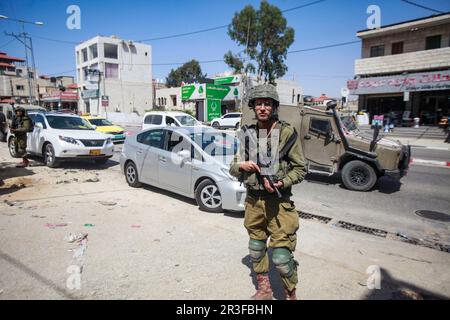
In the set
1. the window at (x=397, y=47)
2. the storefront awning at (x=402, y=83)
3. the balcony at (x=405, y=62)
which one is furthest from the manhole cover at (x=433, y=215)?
the window at (x=397, y=47)

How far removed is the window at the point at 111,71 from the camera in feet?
170

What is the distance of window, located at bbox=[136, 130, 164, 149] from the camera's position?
20.8 feet

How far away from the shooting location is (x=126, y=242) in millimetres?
3992

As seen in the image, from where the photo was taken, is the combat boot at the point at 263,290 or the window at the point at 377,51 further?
the window at the point at 377,51

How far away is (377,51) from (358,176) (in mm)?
23650

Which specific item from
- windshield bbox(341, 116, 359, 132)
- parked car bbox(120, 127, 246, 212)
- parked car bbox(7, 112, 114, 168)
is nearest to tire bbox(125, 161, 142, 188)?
parked car bbox(120, 127, 246, 212)

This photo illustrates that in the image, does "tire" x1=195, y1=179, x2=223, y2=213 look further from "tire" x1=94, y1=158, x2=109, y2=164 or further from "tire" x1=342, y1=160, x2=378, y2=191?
"tire" x1=94, y1=158, x2=109, y2=164

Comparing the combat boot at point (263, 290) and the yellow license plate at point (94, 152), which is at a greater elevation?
the yellow license plate at point (94, 152)

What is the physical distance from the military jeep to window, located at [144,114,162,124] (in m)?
7.95

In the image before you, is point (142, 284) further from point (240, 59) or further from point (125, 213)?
point (240, 59)

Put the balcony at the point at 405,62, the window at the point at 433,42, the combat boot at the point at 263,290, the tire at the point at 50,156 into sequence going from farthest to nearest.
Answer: the window at the point at 433,42 → the balcony at the point at 405,62 → the tire at the point at 50,156 → the combat boot at the point at 263,290

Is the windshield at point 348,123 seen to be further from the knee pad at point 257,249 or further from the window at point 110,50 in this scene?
the window at point 110,50

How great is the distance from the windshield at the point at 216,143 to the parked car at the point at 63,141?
434 centimetres

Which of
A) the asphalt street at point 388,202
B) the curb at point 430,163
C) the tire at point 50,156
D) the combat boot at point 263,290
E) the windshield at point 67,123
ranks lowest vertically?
the asphalt street at point 388,202
